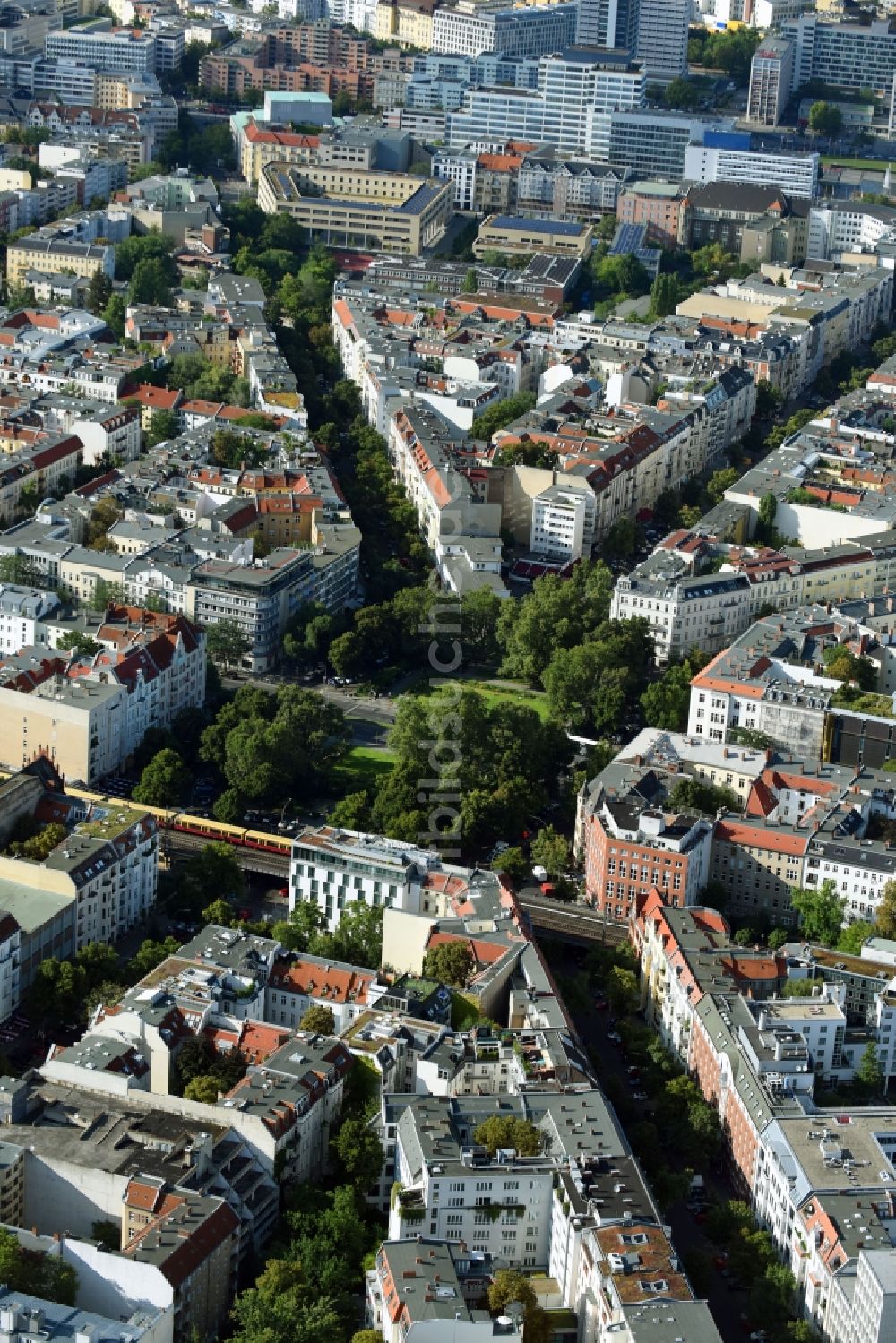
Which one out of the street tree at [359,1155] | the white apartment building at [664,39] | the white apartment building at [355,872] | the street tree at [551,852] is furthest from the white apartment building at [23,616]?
the white apartment building at [664,39]

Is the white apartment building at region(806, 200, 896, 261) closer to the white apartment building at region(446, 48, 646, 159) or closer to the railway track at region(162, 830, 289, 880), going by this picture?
the white apartment building at region(446, 48, 646, 159)

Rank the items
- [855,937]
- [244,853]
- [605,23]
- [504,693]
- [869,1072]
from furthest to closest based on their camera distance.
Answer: [605,23] → [504,693] → [244,853] → [855,937] → [869,1072]

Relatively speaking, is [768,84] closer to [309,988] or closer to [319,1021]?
[309,988]

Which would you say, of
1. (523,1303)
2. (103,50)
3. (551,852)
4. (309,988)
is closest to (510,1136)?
(523,1303)

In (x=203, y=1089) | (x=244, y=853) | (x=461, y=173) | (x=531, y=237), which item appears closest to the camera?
(x=203, y=1089)

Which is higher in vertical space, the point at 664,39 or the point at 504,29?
the point at 504,29

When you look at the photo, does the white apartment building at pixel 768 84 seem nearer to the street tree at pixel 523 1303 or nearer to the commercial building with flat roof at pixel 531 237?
the commercial building with flat roof at pixel 531 237
